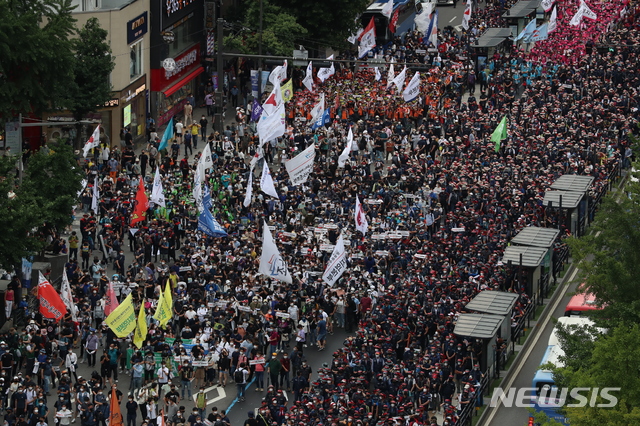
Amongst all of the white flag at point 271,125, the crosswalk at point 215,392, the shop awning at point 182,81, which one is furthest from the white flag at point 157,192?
the shop awning at point 182,81

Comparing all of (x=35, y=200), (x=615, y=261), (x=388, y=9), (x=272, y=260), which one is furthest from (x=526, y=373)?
(x=388, y=9)

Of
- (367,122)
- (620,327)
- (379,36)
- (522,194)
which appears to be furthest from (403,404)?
(379,36)

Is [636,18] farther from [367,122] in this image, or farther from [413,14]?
[367,122]

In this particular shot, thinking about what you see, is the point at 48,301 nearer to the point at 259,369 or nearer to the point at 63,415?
the point at 63,415

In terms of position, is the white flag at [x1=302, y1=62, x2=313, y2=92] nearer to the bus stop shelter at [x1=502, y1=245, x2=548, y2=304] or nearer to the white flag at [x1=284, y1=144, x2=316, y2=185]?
the white flag at [x1=284, y1=144, x2=316, y2=185]

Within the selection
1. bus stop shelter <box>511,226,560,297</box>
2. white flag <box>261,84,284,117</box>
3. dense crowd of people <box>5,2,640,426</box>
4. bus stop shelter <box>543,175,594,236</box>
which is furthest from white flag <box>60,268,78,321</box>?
bus stop shelter <box>543,175,594,236</box>
